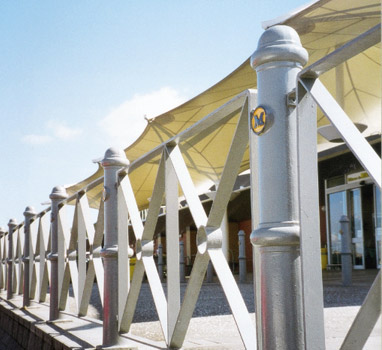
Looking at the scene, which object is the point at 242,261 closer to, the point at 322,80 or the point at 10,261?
the point at 10,261

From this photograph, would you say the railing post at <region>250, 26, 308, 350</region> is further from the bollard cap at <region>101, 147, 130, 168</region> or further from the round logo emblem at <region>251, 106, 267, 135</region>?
the bollard cap at <region>101, 147, 130, 168</region>

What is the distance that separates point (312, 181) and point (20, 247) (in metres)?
6.27

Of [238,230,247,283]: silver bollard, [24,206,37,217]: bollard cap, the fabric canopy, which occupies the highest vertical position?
the fabric canopy

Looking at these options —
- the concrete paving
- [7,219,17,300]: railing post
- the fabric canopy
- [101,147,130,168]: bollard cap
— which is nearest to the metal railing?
the concrete paving

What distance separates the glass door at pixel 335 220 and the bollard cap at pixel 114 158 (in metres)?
15.2

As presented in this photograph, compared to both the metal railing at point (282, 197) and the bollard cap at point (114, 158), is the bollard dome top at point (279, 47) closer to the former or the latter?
the metal railing at point (282, 197)

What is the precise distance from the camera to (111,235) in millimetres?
3031

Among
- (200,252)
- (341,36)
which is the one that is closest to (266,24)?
(341,36)

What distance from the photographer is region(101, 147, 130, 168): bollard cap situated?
10.1 ft

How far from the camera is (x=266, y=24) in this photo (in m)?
11.3

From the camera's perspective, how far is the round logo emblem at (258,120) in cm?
152

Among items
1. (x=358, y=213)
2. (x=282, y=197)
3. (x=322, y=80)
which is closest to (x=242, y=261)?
(x=358, y=213)

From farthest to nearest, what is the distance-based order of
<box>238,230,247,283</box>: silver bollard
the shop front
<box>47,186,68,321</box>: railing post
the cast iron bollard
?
1. the shop front
2. <box>238,230,247,283</box>: silver bollard
3. the cast iron bollard
4. <box>47,186,68,321</box>: railing post

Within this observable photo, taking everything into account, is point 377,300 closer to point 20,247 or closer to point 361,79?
point 20,247
